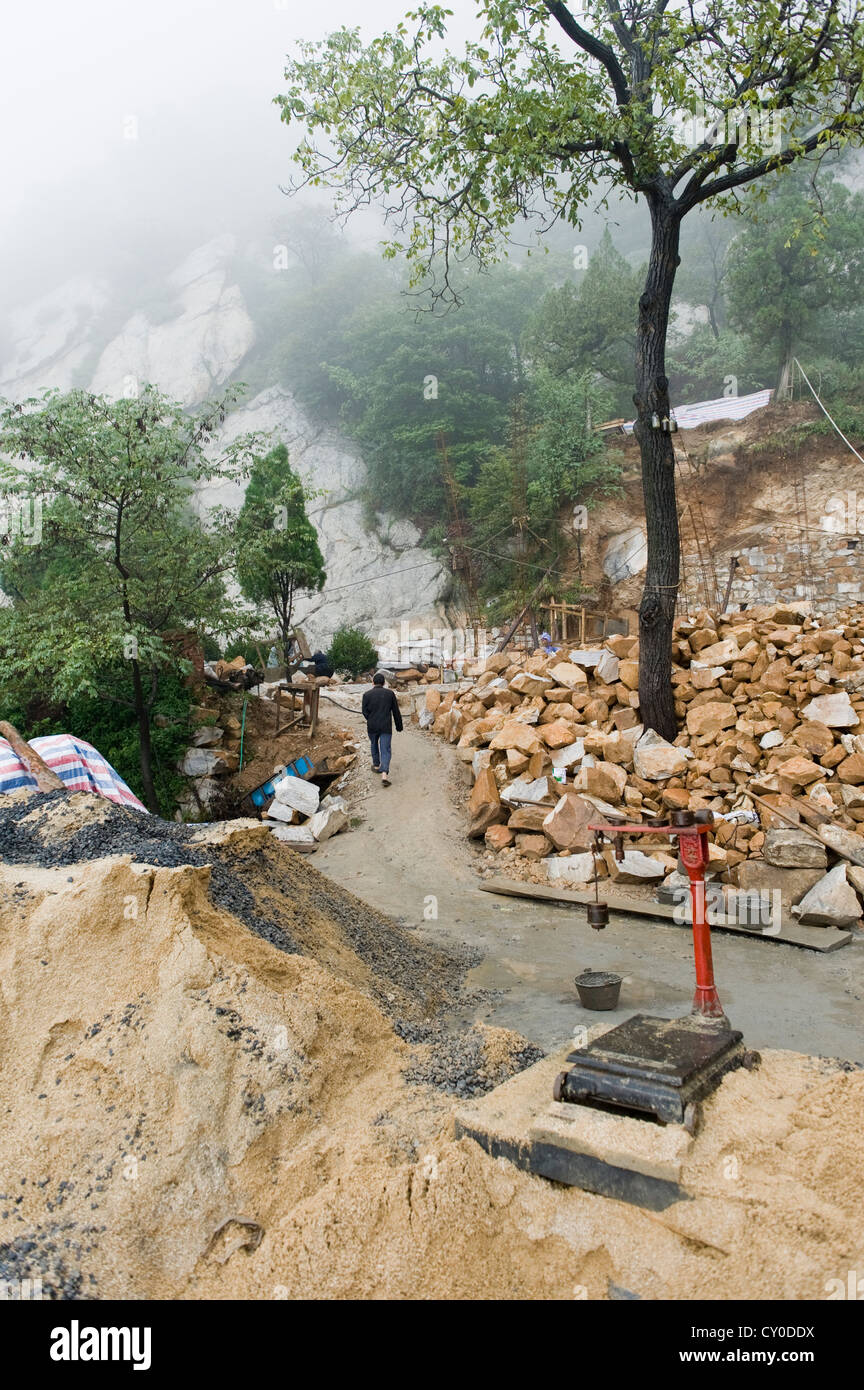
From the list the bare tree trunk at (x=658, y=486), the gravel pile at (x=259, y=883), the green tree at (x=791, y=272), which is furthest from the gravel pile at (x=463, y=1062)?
the green tree at (x=791, y=272)

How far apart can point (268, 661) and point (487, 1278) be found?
19.4 metres

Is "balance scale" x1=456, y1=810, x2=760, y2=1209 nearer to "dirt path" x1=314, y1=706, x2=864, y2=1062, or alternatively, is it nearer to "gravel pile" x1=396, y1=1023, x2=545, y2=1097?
"gravel pile" x1=396, y1=1023, x2=545, y2=1097

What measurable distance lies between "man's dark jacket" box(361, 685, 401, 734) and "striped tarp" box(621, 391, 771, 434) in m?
16.6

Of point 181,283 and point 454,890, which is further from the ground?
point 181,283

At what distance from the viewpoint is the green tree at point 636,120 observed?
8.32 meters

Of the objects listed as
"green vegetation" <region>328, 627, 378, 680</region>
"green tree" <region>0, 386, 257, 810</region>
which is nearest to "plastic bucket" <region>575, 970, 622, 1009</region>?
"green tree" <region>0, 386, 257, 810</region>

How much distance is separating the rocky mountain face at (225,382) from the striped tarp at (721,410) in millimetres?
9139

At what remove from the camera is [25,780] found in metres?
6.01

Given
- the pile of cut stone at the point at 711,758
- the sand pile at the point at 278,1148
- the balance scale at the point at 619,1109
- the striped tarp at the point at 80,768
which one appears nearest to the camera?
the sand pile at the point at 278,1148

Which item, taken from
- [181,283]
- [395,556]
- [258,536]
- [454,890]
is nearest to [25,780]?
[454,890]

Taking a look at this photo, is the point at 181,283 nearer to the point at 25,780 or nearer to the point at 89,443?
the point at 89,443

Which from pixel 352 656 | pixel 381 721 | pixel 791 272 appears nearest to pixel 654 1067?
pixel 381 721

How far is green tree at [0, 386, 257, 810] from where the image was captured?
9.84 meters

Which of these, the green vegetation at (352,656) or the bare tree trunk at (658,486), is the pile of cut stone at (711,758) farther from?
the green vegetation at (352,656)
